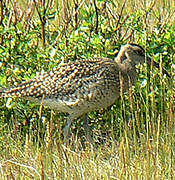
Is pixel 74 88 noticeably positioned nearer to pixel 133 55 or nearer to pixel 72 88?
pixel 72 88

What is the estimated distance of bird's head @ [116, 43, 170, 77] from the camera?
20.8ft

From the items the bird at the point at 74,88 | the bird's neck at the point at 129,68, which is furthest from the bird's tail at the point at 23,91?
the bird's neck at the point at 129,68

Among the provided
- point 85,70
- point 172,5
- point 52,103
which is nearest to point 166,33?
point 85,70

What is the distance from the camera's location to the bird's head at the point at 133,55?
635 centimetres

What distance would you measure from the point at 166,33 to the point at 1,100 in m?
1.91


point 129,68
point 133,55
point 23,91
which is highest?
point 133,55

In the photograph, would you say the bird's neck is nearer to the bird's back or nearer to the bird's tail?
the bird's back

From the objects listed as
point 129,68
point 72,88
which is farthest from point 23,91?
point 129,68

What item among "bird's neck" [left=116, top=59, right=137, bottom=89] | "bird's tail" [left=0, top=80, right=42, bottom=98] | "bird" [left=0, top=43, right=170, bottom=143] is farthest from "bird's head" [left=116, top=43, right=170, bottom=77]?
"bird's tail" [left=0, top=80, right=42, bottom=98]

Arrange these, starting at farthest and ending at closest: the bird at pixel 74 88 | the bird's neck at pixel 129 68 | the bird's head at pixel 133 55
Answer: the bird's neck at pixel 129 68, the bird's head at pixel 133 55, the bird at pixel 74 88

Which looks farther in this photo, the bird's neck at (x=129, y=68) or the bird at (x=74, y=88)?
the bird's neck at (x=129, y=68)

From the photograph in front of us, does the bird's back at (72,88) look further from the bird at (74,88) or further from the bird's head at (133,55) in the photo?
the bird's head at (133,55)

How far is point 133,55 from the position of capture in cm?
649

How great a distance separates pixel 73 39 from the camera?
20.6 ft
